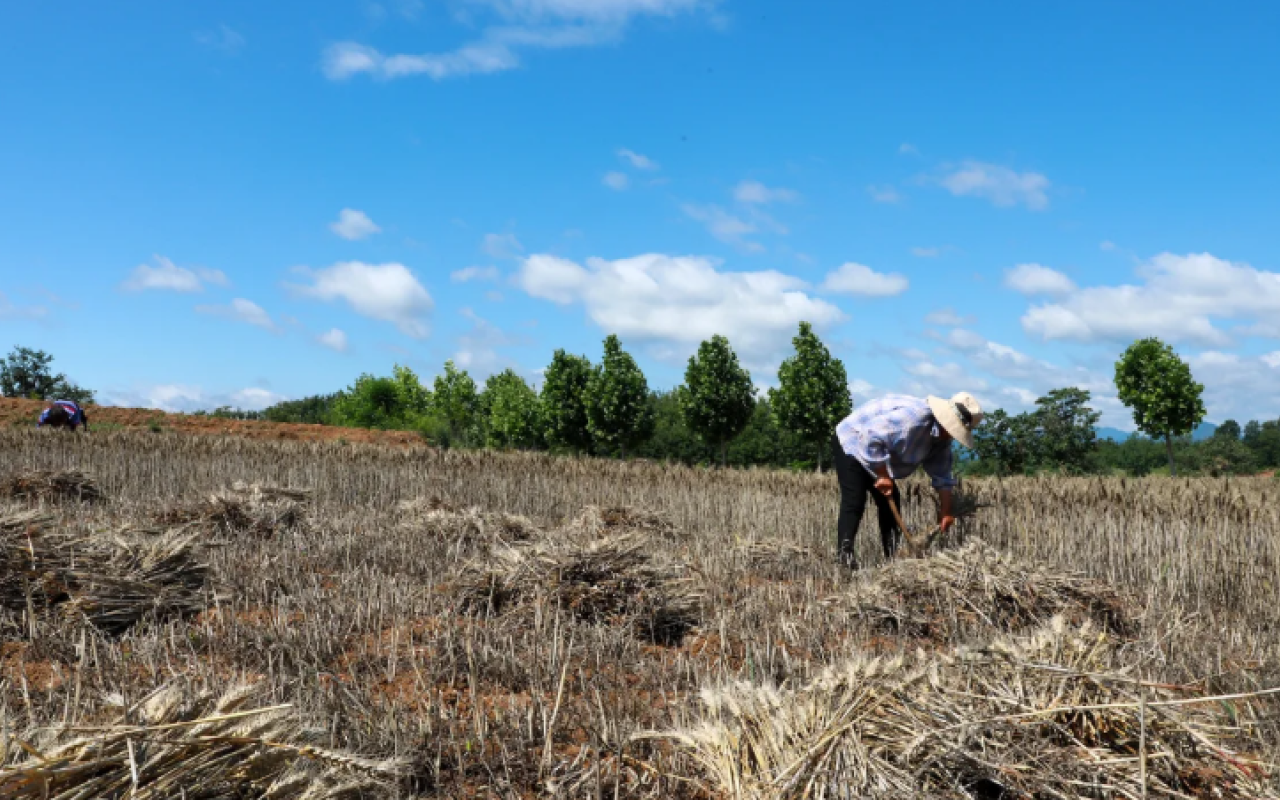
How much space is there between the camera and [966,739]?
2.33m

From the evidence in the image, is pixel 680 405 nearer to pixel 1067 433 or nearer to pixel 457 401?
pixel 1067 433

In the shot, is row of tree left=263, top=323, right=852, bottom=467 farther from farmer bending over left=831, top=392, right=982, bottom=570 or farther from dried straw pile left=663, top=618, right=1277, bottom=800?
dried straw pile left=663, top=618, right=1277, bottom=800

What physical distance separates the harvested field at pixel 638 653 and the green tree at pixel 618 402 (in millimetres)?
21958

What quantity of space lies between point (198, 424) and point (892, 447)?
3334 centimetres

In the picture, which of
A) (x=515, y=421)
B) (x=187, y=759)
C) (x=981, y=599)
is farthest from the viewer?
(x=515, y=421)

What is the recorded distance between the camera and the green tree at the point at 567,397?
33.8 meters

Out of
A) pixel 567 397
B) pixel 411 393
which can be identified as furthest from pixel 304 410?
pixel 567 397

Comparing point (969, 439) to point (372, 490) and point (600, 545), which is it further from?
point (372, 490)

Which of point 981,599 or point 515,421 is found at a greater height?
point 515,421

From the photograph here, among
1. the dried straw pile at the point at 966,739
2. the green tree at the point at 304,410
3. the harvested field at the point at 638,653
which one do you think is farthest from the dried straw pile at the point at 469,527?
the green tree at the point at 304,410

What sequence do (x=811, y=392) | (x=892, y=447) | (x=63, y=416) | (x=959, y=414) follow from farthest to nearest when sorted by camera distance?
(x=811, y=392)
(x=63, y=416)
(x=892, y=447)
(x=959, y=414)

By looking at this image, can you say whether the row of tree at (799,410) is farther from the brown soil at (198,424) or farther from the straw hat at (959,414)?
the straw hat at (959,414)

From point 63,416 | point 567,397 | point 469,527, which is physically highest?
point 567,397

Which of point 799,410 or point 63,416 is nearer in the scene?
point 63,416
